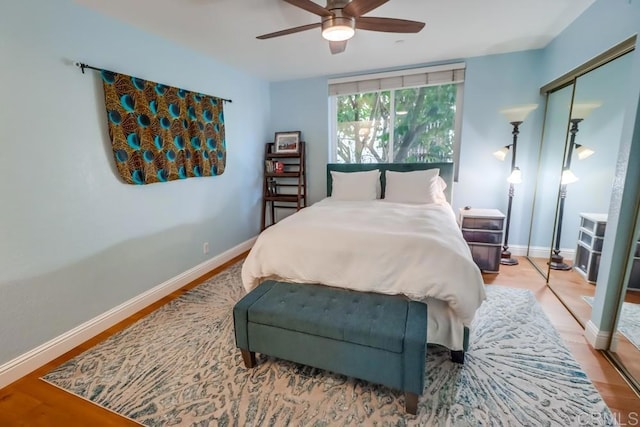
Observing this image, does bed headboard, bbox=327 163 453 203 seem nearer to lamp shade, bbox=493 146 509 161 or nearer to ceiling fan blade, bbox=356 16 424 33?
lamp shade, bbox=493 146 509 161

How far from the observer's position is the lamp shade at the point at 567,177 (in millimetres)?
2444

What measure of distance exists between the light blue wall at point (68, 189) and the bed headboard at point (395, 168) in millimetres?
1990

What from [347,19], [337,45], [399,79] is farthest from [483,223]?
[347,19]

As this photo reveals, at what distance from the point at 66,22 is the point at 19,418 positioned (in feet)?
7.85

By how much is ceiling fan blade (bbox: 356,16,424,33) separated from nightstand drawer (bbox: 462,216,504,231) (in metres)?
1.96

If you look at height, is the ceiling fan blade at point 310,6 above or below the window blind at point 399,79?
below

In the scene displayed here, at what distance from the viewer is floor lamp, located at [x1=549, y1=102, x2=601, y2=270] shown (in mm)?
2279

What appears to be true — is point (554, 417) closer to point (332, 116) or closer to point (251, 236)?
point (251, 236)

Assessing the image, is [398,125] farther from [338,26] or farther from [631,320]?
[631,320]

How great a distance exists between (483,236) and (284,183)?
277 cm

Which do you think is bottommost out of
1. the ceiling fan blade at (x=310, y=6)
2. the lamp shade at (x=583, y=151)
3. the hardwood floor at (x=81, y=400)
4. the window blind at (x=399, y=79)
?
the hardwood floor at (x=81, y=400)

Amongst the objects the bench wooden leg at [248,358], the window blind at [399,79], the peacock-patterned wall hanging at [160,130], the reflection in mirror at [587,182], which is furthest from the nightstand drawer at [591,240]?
the peacock-patterned wall hanging at [160,130]

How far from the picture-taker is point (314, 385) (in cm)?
166

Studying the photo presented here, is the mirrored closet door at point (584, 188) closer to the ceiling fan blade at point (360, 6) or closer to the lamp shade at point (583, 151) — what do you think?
the lamp shade at point (583, 151)
